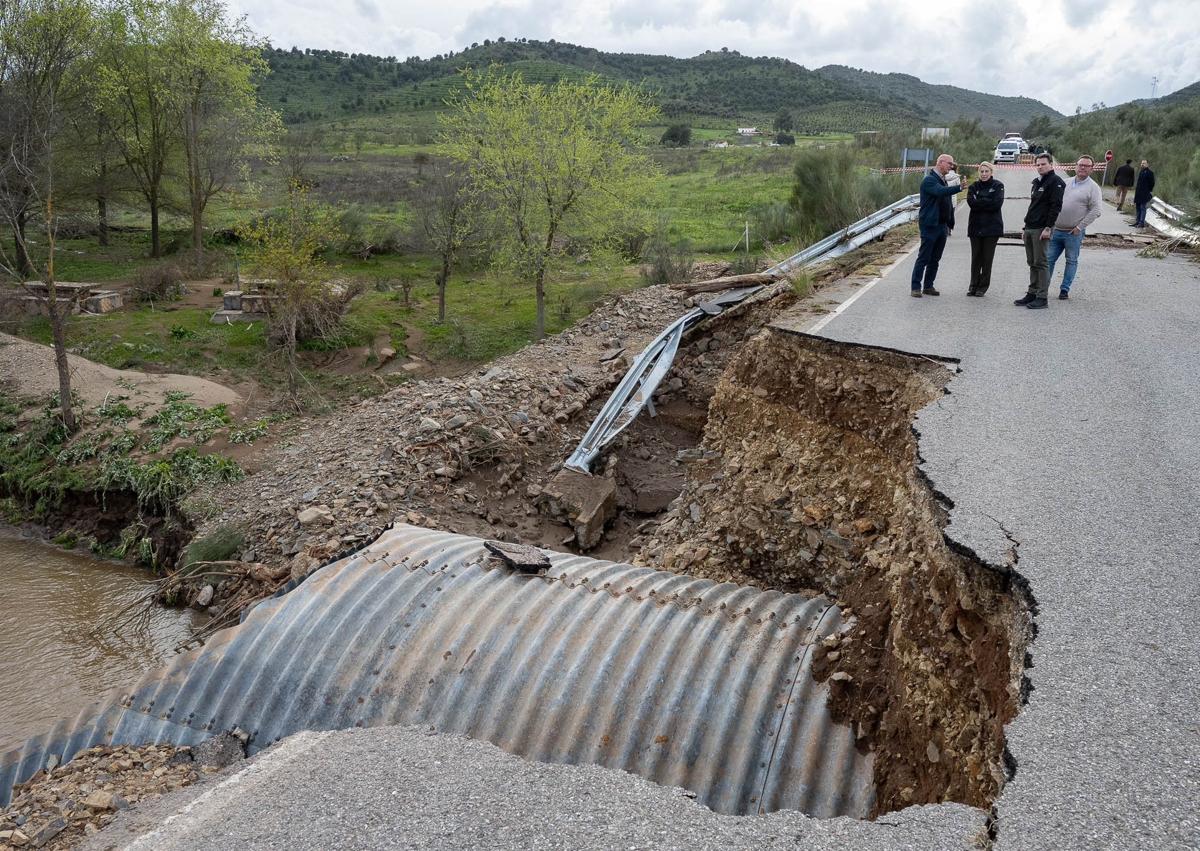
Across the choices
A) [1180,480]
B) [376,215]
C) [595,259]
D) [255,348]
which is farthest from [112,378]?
[376,215]

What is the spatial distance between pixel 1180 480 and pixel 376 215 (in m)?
34.0

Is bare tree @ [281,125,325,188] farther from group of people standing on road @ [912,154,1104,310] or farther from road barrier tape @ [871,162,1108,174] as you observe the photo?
road barrier tape @ [871,162,1108,174]

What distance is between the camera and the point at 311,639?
5375 millimetres

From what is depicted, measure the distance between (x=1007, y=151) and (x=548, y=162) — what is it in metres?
31.0

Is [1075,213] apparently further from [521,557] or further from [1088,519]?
[521,557]

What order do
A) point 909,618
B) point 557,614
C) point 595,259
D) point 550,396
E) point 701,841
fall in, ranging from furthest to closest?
point 595,259, point 550,396, point 557,614, point 909,618, point 701,841

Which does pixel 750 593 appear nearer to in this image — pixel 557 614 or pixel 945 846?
pixel 557 614

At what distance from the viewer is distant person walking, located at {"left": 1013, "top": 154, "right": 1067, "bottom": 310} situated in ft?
30.2

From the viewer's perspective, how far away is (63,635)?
34.2ft

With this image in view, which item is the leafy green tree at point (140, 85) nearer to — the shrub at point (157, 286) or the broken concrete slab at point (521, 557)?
the shrub at point (157, 286)

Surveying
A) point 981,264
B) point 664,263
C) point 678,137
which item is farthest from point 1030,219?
point 678,137

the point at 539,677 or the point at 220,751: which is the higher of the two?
the point at 539,677

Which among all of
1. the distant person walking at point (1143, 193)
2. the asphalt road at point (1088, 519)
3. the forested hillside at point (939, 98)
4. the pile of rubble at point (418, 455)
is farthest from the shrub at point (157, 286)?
the forested hillside at point (939, 98)

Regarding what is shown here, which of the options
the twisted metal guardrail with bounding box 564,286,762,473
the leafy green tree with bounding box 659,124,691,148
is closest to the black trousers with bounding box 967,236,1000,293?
the twisted metal guardrail with bounding box 564,286,762,473
